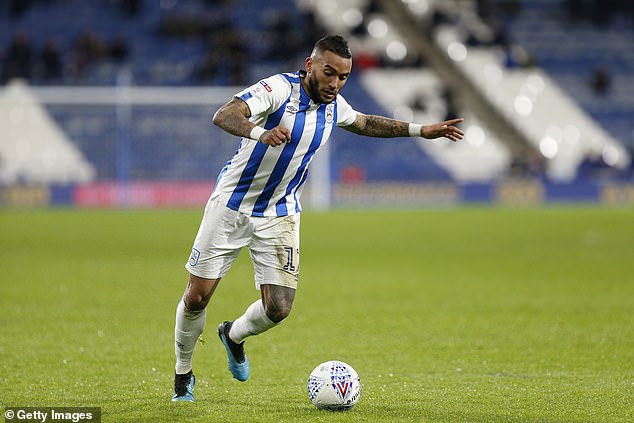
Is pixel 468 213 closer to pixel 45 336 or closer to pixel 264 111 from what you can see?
pixel 45 336

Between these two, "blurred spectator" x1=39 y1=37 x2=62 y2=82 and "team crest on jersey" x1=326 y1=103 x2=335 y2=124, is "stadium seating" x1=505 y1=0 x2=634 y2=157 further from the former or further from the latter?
"team crest on jersey" x1=326 y1=103 x2=335 y2=124

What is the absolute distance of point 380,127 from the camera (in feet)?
24.7

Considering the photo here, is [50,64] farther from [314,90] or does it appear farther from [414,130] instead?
[314,90]

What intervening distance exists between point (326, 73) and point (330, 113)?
42 cm

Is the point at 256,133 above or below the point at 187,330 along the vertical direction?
above

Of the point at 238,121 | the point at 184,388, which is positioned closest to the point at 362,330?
the point at 184,388

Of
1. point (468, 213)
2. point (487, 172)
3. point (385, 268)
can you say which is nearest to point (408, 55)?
point (487, 172)

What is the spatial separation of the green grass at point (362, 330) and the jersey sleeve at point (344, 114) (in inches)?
74.0

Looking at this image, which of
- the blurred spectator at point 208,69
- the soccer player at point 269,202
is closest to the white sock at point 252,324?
the soccer player at point 269,202

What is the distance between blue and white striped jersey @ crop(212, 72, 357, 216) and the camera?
6824 millimetres

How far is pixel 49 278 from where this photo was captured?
14883 millimetres

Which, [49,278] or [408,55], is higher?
[408,55]

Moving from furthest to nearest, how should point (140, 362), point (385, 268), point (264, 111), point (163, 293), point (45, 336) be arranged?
point (385, 268), point (163, 293), point (45, 336), point (140, 362), point (264, 111)

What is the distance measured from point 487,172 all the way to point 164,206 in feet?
36.7
